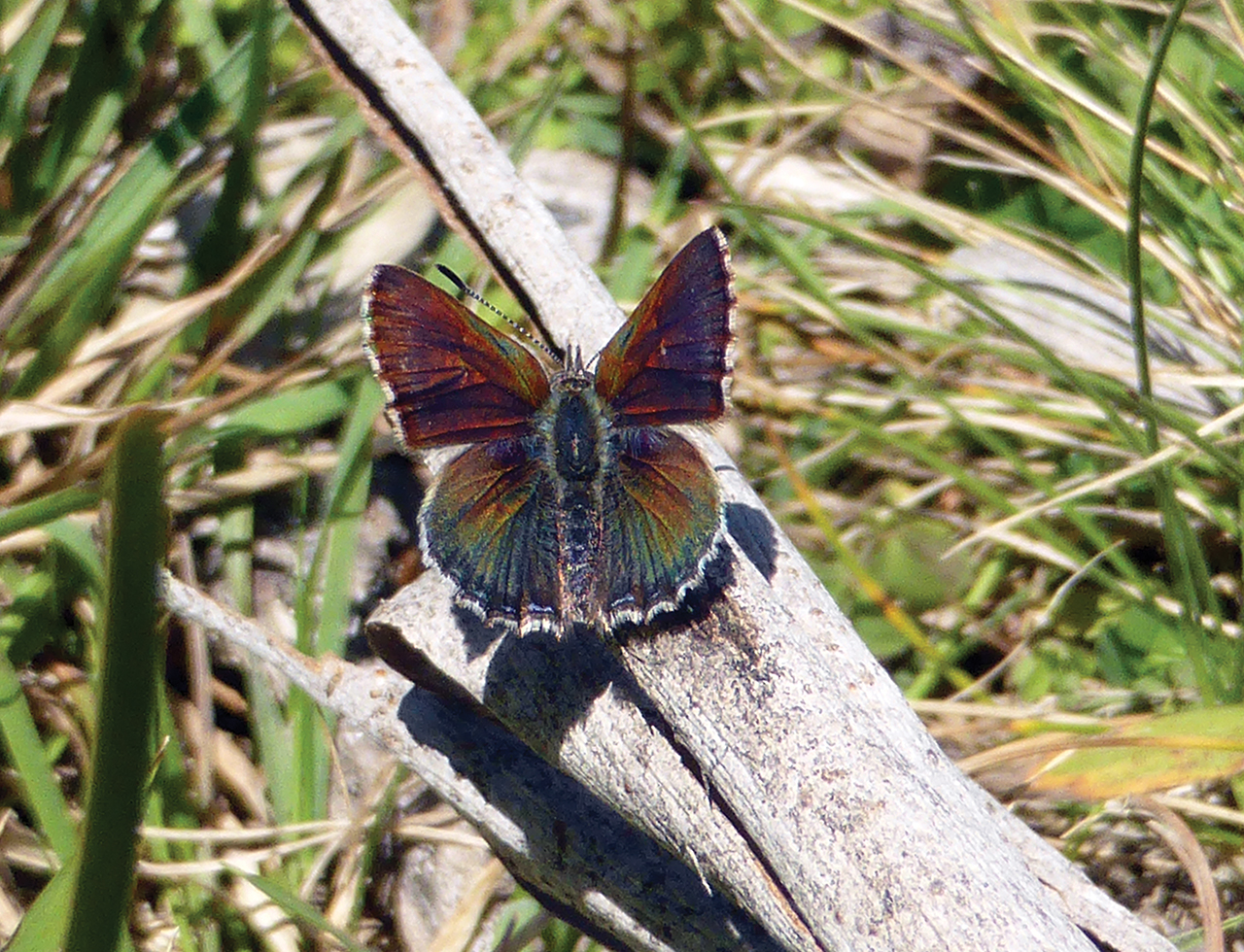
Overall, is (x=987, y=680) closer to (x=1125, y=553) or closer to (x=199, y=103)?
(x=1125, y=553)

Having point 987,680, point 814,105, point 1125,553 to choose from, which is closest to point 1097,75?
point 814,105

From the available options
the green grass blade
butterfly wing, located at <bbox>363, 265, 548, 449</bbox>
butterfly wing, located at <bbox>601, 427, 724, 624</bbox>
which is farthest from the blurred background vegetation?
the green grass blade

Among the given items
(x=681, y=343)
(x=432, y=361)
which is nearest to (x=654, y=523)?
(x=681, y=343)

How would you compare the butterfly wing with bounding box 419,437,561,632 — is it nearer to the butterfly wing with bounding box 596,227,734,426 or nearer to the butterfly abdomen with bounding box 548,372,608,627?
the butterfly abdomen with bounding box 548,372,608,627

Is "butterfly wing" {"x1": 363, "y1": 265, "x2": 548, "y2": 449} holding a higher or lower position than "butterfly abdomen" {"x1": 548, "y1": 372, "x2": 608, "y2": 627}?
higher

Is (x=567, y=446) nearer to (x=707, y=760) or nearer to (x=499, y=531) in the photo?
(x=499, y=531)
